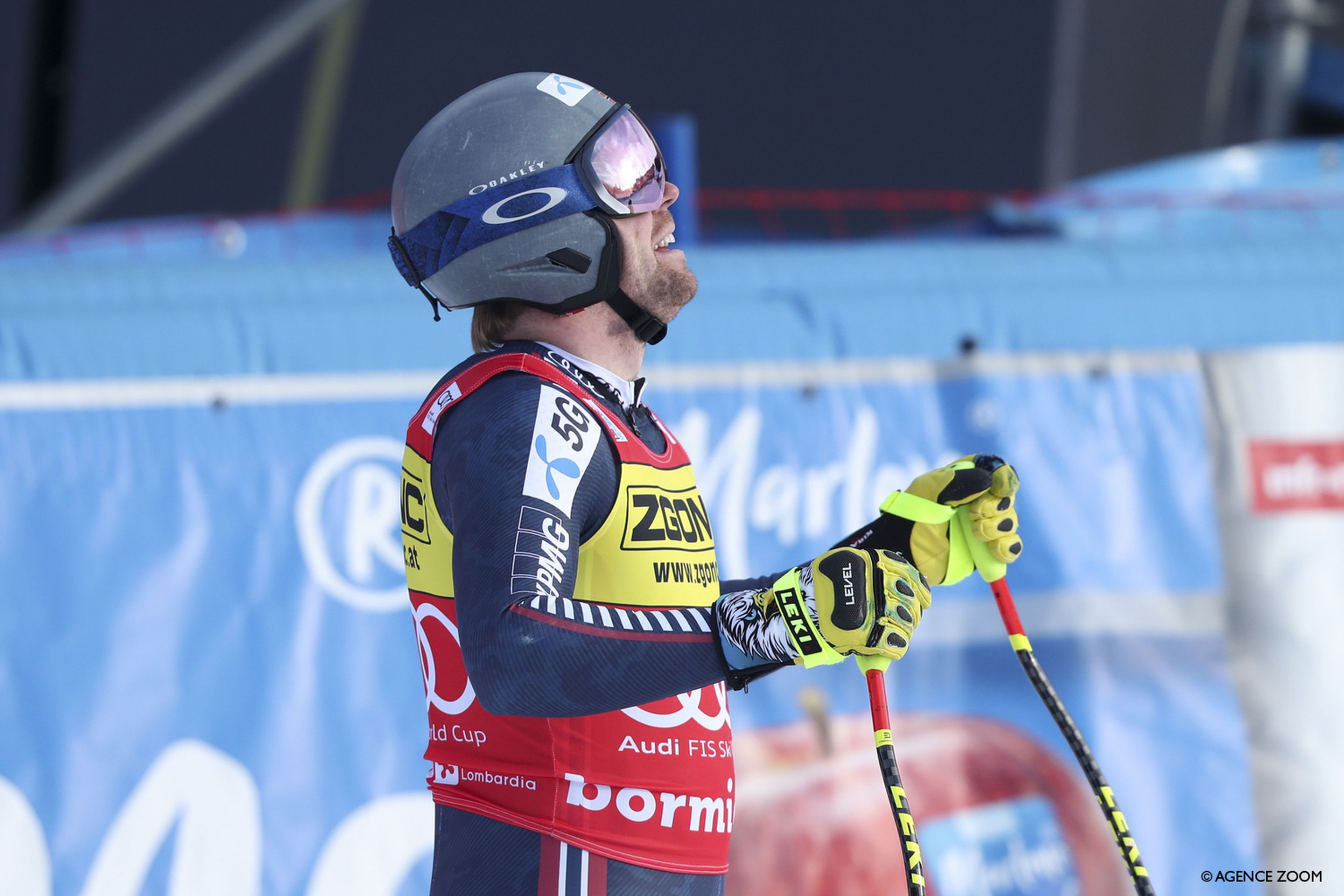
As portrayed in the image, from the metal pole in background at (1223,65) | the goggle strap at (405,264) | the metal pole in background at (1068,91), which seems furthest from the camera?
the metal pole in background at (1068,91)

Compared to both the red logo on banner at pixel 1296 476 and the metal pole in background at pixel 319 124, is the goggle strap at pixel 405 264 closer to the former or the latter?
the red logo on banner at pixel 1296 476

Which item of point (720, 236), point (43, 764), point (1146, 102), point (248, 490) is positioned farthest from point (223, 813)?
point (1146, 102)

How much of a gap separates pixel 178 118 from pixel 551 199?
21.8ft

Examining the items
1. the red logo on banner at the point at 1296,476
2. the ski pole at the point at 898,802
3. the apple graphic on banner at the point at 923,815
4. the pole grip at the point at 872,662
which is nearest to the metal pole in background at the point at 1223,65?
the red logo on banner at the point at 1296,476

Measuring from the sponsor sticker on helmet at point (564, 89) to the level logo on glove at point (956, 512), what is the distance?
809 mm

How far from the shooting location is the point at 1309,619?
3723 mm

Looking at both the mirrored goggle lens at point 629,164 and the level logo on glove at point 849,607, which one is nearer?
the level logo on glove at point 849,607

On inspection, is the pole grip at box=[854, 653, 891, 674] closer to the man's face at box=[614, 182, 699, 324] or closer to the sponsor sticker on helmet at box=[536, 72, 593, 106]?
the man's face at box=[614, 182, 699, 324]

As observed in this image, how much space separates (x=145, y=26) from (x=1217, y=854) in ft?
35.0

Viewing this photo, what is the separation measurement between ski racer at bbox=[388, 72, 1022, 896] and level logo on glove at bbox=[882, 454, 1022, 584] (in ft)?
1.00

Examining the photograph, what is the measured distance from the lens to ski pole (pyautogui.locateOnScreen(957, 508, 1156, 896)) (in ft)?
7.25

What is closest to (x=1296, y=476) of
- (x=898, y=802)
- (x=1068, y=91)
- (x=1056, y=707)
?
(x=1056, y=707)

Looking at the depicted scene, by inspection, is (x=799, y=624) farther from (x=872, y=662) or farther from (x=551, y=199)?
(x=551, y=199)

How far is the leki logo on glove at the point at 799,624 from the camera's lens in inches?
65.5
